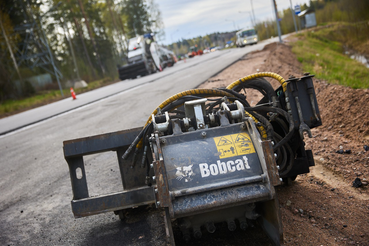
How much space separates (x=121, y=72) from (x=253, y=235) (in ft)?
102

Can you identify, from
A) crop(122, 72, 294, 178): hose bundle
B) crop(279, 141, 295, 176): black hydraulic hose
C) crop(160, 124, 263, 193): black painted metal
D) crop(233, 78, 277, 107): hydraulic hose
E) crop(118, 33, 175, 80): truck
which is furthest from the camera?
→ crop(118, 33, 175, 80): truck

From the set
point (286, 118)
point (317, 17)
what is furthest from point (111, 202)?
point (317, 17)

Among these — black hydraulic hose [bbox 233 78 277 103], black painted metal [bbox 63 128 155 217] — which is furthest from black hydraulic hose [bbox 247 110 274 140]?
black painted metal [bbox 63 128 155 217]

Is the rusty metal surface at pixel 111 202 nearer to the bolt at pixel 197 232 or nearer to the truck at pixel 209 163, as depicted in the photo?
the truck at pixel 209 163

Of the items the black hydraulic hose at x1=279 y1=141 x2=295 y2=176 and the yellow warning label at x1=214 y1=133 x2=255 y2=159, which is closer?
the yellow warning label at x1=214 y1=133 x2=255 y2=159

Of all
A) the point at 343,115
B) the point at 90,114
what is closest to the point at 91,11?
the point at 90,114

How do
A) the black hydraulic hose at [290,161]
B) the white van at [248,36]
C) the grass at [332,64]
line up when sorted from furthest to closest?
1. the white van at [248,36]
2. the grass at [332,64]
3. the black hydraulic hose at [290,161]

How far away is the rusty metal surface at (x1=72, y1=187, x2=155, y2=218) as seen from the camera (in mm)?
3648

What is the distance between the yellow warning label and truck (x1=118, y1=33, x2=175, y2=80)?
29703mm

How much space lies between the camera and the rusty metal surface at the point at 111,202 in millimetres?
3648

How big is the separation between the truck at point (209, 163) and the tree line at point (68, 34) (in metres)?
27.5

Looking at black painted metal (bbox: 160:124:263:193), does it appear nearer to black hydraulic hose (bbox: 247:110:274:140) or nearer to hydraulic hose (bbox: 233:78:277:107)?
black hydraulic hose (bbox: 247:110:274:140)

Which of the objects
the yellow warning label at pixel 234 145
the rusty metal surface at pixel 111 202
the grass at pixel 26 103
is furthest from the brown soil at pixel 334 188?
the grass at pixel 26 103

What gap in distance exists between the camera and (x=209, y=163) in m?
2.82
